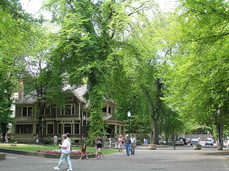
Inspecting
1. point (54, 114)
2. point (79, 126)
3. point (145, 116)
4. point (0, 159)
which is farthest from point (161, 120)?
point (0, 159)

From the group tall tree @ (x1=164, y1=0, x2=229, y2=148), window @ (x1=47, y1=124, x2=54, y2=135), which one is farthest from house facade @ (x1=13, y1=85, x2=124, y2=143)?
tall tree @ (x1=164, y1=0, x2=229, y2=148)

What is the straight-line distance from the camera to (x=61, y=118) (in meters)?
58.4

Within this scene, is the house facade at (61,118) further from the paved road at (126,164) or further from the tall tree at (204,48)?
the tall tree at (204,48)

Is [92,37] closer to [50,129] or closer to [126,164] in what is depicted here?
[126,164]

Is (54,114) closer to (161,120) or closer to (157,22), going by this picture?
(161,120)

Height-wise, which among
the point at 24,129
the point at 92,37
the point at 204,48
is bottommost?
the point at 24,129

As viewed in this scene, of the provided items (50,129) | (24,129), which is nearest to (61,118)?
(50,129)

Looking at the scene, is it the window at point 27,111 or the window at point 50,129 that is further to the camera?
the window at point 27,111

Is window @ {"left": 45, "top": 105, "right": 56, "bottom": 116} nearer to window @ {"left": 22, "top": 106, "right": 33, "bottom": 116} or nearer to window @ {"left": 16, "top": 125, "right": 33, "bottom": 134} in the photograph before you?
window @ {"left": 22, "top": 106, "right": 33, "bottom": 116}

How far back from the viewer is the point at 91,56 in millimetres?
32281

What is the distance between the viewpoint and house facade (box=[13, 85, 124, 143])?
5798 centimetres

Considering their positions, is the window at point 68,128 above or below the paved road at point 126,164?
above

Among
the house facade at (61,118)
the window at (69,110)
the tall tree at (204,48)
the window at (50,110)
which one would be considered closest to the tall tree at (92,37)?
Answer: the tall tree at (204,48)

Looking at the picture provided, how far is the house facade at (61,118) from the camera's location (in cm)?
5798
